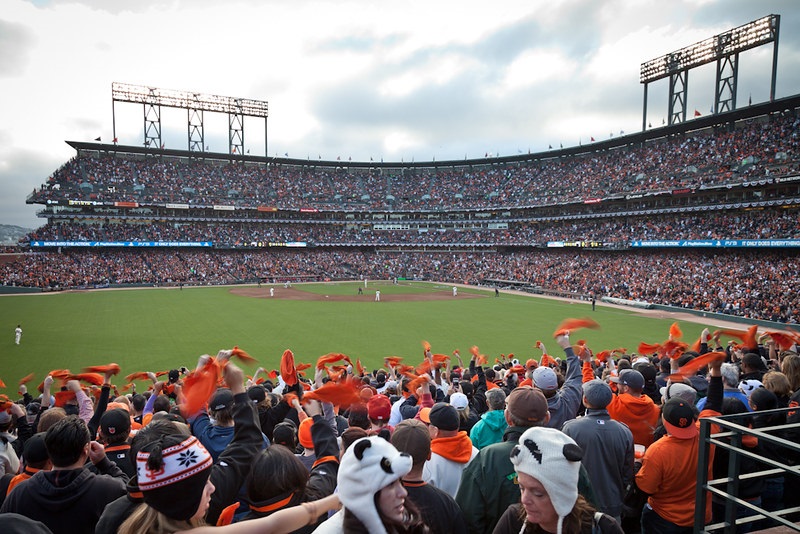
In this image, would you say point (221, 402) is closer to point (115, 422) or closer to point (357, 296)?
point (115, 422)

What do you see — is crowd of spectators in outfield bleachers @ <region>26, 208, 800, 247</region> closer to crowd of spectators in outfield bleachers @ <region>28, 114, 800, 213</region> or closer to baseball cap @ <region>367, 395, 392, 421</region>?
crowd of spectators in outfield bleachers @ <region>28, 114, 800, 213</region>

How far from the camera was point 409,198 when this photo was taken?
8338 centimetres

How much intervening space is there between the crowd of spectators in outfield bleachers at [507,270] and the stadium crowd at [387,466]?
35837 mm

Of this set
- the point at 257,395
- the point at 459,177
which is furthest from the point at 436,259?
the point at 257,395

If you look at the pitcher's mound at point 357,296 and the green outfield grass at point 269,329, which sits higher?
the green outfield grass at point 269,329

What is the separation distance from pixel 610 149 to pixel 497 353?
56.8 meters

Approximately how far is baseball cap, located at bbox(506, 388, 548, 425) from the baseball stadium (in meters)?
0.86

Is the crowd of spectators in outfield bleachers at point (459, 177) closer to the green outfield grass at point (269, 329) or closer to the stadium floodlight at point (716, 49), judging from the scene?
the stadium floodlight at point (716, 49)

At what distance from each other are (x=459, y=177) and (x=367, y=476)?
85904 millimetres

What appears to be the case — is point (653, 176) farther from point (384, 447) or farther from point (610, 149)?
point (384, 447)

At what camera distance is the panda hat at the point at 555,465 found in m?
2.48

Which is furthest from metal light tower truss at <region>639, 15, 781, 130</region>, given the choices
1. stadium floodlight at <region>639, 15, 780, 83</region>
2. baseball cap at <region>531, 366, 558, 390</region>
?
baseball cap at <region>531, 366, 558, 390</region>

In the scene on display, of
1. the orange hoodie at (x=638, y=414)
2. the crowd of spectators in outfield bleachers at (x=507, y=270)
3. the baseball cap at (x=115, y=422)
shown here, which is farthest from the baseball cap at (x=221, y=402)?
the crowd of spectators in outfield bleachers at (x=507, y=270)

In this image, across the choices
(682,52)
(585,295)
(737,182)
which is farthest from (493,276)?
(682,52)
